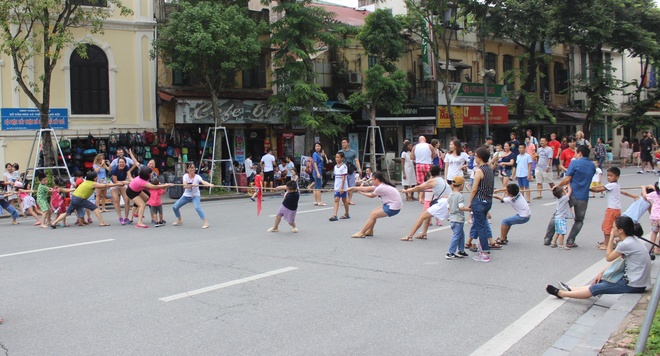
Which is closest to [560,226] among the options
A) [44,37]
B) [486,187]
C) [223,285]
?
[486,187]

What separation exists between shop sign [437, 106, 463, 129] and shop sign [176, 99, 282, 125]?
1028cm

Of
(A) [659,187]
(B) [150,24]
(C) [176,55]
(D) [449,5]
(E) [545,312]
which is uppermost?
(D) [449,5]

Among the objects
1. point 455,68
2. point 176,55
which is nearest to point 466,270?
point 176,55

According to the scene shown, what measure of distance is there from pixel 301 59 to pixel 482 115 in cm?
1377

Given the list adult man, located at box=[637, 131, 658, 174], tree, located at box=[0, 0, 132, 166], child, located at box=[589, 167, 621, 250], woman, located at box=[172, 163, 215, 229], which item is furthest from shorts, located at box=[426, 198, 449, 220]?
adult man, located at box=[637, 131, 658, 174]

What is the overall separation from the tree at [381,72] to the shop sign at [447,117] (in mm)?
Answer: 5104

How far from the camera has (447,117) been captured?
107ft

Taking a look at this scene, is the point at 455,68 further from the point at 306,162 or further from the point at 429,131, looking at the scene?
the point at 306,162

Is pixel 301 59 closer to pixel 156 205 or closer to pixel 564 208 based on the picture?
pixel 156 205

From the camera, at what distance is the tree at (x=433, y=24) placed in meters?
28.9

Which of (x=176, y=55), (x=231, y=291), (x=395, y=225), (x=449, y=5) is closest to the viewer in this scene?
(x=231, y=291)

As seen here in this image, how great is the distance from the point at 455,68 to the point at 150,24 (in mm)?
17593

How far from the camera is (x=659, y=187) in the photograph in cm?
916

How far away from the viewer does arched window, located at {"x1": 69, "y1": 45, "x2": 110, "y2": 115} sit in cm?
2242
